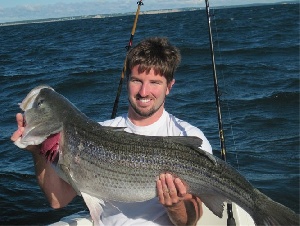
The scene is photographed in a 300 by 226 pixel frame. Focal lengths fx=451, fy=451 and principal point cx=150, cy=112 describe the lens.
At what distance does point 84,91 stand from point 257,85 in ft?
24.9

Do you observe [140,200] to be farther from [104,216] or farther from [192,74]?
[192,74]

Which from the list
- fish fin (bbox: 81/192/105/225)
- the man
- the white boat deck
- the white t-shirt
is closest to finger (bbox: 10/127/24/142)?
the man

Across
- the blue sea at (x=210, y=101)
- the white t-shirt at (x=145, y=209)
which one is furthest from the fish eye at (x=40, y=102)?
the blue sea at (x=210, y=101)

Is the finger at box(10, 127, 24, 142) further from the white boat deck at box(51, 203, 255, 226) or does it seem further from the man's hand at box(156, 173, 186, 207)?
the white boat deck at box(51, 203, 255, 226)

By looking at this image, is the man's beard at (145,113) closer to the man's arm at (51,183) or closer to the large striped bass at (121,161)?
the large striped bass at (121,161)

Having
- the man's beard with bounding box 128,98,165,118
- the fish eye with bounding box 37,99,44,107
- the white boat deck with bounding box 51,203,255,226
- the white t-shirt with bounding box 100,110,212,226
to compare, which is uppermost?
the fish eye with bounding box 37,99,44,107

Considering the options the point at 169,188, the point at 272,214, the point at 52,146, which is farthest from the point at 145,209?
the point at 272,214

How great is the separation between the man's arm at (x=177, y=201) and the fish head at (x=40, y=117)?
1.03 m

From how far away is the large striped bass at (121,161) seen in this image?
3857mm

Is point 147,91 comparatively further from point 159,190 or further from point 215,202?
point 215,202

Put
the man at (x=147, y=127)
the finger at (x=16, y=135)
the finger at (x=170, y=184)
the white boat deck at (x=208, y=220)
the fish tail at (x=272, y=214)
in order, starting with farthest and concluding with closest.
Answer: the white boat deck at (x=208, y=220)
the man at (x=147, y=127)
the finger at (x=16, y=135)
the finger at (x=170, y=184)
the fish tail at (x=272, y=214)

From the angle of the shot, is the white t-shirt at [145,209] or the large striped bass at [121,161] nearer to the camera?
the large striped bass at [121,161]

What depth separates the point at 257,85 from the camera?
17625mm

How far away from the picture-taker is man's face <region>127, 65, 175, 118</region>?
429 cm
